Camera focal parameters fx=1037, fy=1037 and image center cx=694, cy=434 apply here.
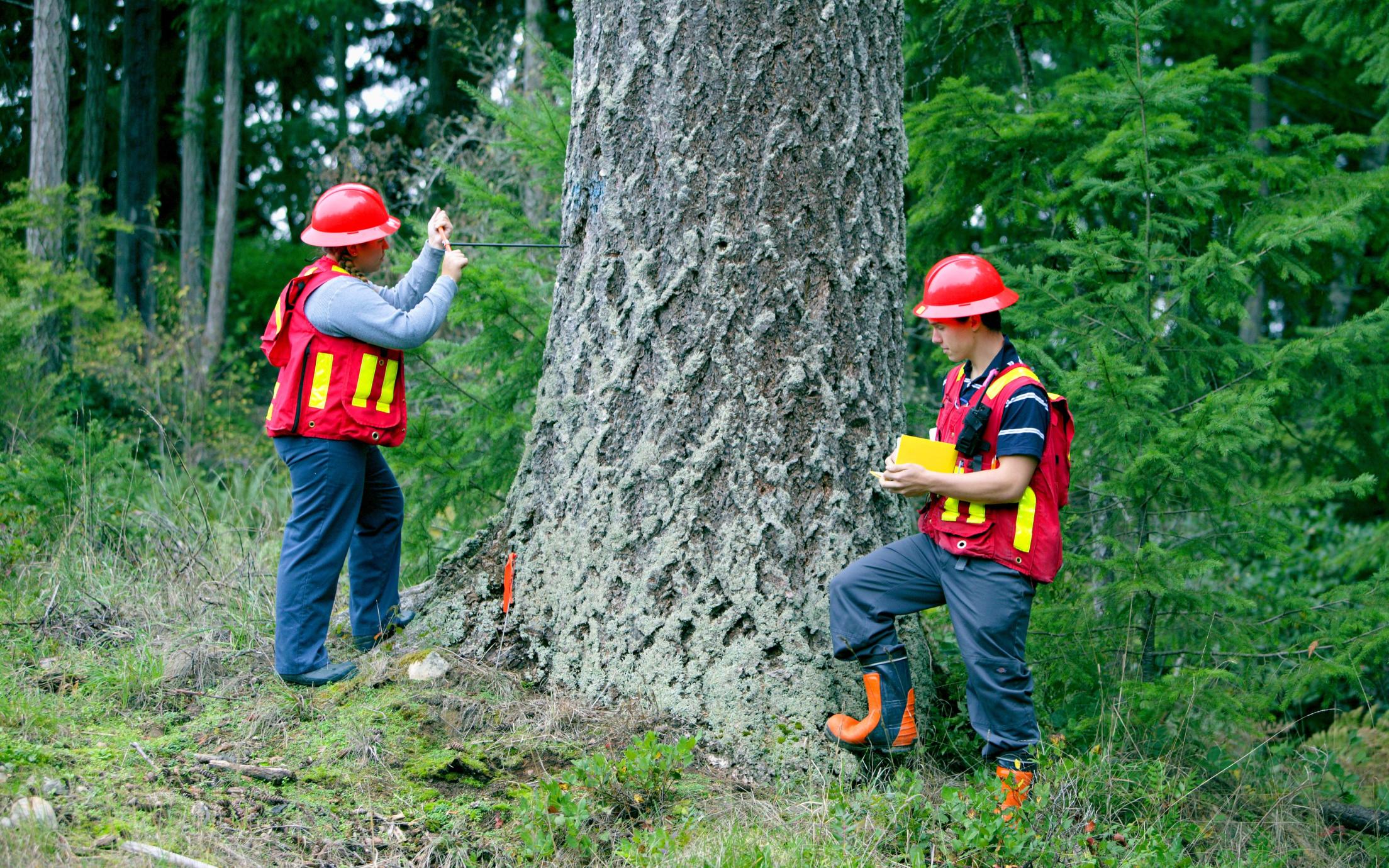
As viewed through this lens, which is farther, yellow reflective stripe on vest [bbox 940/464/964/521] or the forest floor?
yellow reflective stripe on vest [bbox 940/464/964/521]

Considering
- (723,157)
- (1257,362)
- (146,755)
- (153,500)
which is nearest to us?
(146,755)

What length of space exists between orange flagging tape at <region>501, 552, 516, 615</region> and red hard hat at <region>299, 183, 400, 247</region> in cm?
138

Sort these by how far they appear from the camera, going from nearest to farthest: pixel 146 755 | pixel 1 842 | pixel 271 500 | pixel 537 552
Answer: pixel 1 842 < pixel 146 755 < pixel 537 552 < pixel 271 500

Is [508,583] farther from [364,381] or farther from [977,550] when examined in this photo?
[977,550]

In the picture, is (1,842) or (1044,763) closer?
(1,842)

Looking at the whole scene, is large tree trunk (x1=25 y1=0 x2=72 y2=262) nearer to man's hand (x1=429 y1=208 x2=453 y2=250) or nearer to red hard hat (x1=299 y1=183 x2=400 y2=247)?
red hard hat (x1=299 y1=183 x2=400 y2=247)

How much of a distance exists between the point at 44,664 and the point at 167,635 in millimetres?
475

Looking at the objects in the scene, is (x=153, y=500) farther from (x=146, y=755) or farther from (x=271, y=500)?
(x=146, y=755)

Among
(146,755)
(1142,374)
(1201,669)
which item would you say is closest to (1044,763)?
(1201,669)

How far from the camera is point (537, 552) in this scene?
407cm

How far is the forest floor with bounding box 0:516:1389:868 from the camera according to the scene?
2.97 metres

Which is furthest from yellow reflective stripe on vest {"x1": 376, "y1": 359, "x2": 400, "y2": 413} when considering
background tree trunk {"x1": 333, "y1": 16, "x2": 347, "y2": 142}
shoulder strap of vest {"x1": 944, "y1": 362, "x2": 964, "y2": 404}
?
A: background tree trunk {"x1": 333, "y1": 16, "x2": 347, "y2": 142}

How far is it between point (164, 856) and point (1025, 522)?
106 inches

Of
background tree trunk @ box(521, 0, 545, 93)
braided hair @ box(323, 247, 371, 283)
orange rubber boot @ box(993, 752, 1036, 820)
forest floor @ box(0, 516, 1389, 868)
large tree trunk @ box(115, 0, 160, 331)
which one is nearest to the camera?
forest floor @ box(0, 516, 1389, 868)
